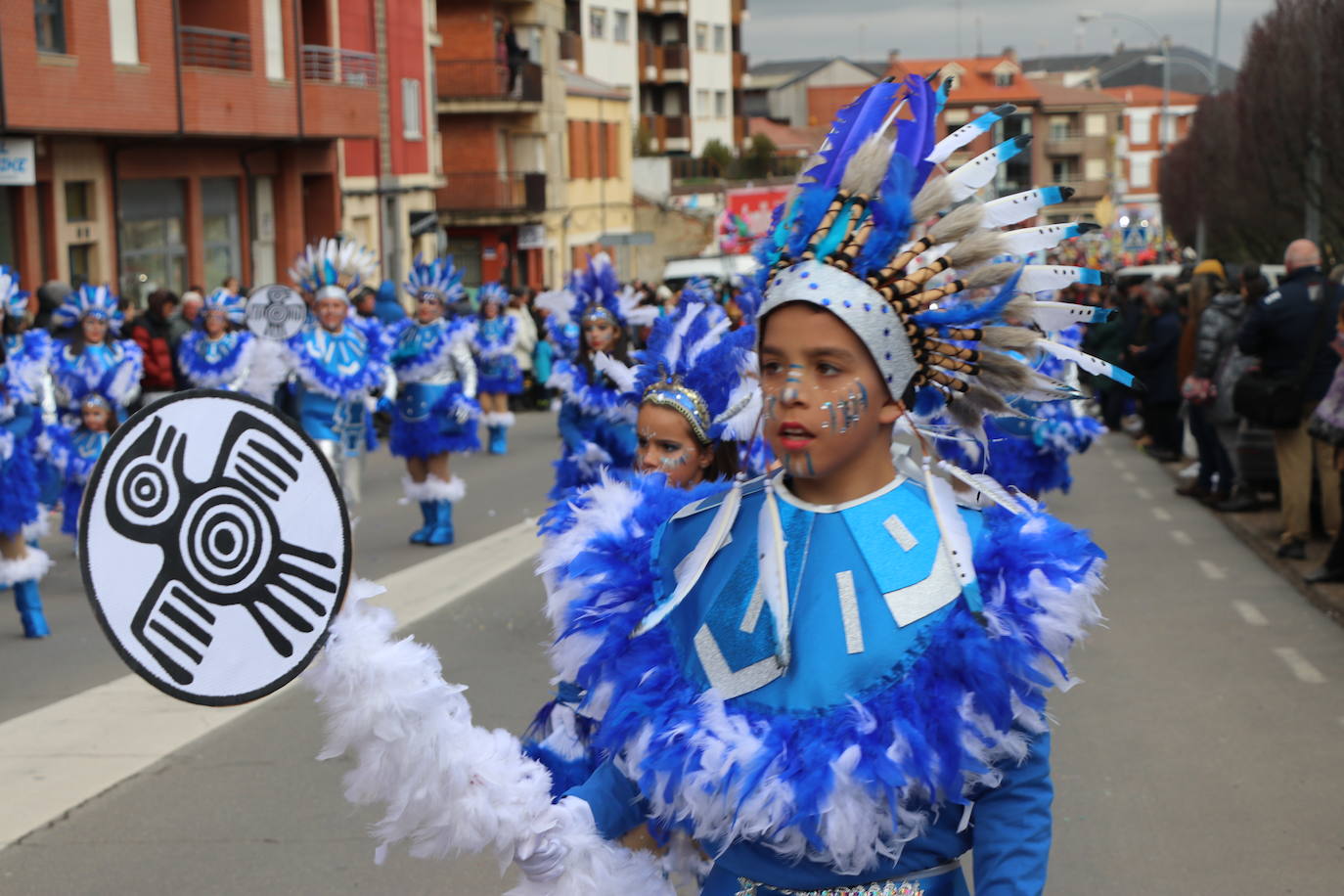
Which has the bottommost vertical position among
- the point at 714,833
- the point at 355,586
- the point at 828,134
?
the point at 714,833

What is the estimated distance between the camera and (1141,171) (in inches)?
5792

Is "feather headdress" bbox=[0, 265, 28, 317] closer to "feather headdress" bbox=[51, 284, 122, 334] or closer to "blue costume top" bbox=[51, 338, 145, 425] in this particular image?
"blue costume top" bbox=[51, 338, 145, 425]

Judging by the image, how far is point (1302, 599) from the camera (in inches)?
445

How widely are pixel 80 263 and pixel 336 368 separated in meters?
13.4

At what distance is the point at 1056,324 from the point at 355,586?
1.26m

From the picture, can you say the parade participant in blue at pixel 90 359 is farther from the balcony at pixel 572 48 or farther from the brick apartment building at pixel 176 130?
the balcony at pixel 572 48

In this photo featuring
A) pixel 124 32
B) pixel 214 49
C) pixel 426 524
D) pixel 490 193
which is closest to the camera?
pixel 426 524

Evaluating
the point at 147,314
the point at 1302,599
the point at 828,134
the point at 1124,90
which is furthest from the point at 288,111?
the point at 1124,90

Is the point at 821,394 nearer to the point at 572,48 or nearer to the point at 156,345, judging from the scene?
the point at 156,345

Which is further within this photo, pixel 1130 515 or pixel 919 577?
pixel 1130 515

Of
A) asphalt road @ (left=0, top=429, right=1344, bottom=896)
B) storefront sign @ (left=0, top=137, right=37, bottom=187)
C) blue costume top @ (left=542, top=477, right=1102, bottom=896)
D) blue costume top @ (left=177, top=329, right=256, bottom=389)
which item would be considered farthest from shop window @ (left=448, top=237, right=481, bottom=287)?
blue costume top @ (left=542, top=477, right=1102, bottom=896)

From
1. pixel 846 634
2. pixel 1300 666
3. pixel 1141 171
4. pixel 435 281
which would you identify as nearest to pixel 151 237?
pixel 435 281

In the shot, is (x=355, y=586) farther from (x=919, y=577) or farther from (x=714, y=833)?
(x=919, y=577)

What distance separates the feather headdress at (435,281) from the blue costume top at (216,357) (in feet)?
4.54
